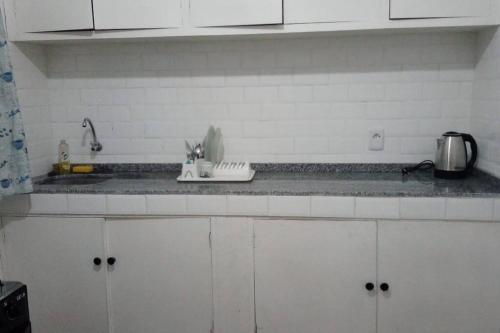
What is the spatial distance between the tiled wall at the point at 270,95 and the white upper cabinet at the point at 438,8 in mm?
293

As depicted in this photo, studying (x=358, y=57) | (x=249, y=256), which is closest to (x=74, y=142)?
(x=249, y=256)

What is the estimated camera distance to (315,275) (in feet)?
6.79

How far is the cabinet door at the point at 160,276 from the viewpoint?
212cm

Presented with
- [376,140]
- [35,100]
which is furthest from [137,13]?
[376,140]

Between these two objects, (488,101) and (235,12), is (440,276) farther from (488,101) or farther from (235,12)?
(235,12)

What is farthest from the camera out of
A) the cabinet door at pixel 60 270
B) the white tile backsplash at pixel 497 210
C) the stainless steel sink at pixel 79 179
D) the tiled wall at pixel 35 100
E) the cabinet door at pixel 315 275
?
the stainless steel sink at pixel 79 179

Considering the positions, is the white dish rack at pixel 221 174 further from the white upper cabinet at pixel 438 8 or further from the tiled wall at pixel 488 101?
the tiled wall at pixel 488 101

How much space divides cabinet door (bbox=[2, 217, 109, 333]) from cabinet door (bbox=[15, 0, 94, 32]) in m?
0.95

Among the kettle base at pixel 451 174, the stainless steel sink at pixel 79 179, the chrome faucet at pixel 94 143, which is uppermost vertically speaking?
the chrome faucet at pixel 94 143

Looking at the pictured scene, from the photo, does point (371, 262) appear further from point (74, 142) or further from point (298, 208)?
point (74, 142)

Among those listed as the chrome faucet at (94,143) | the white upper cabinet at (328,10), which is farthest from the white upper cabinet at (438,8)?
the chrome faucet at (94,143)

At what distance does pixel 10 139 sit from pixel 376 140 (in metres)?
1.80

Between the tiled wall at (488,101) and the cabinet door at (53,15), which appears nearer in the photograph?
A: the tiled wall at (488,101)

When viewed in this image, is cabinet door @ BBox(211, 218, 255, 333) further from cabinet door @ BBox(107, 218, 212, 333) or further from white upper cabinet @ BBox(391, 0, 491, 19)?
white upper cabinet @ BBox(391, 0, 491, 19)
